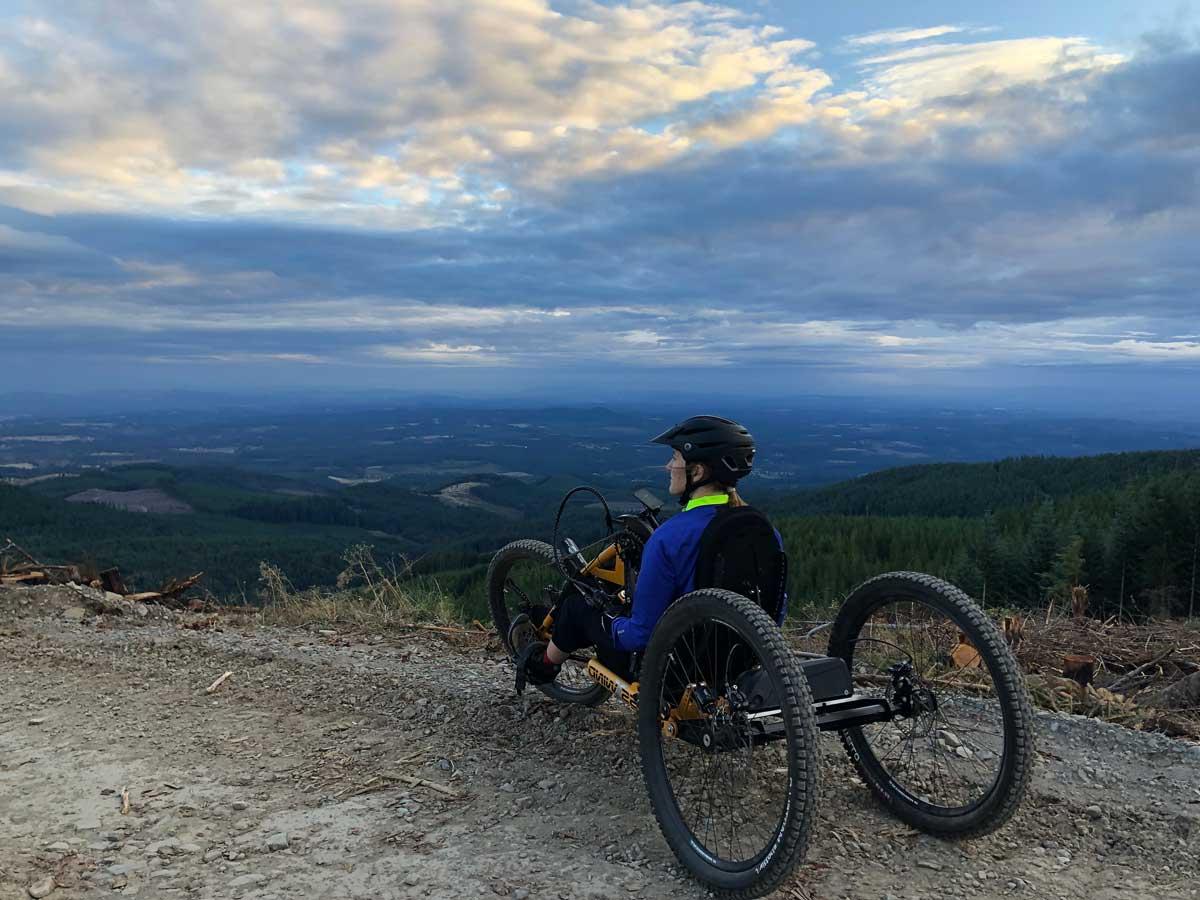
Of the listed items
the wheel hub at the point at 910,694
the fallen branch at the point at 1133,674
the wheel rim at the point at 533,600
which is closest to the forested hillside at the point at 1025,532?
the fallen branch at the point at 1133,674

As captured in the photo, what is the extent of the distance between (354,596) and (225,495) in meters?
146

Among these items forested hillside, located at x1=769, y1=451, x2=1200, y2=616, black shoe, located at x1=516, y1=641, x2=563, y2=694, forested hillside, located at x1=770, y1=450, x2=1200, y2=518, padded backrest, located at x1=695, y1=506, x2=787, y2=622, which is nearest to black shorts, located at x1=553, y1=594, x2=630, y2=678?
black shoe, located at x1=516, y1=641, x2=563, y2=694

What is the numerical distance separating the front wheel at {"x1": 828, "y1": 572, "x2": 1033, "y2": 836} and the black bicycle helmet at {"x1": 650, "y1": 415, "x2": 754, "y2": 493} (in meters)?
0.99

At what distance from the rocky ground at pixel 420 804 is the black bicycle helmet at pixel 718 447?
6.29 ft

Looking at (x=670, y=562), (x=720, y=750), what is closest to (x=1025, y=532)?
(x=670, y=562)

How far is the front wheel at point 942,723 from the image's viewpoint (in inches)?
133

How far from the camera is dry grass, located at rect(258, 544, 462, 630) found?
8.34 m

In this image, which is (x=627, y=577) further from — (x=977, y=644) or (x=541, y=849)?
(x=977, y=644)

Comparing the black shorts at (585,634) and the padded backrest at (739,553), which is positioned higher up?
the padded backrest at (739,553)

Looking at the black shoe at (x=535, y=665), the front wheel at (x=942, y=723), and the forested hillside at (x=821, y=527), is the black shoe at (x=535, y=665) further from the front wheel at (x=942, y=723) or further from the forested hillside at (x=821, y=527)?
the front wheel at (x=942, y=723)

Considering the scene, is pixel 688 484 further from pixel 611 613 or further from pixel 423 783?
pixel 423 783

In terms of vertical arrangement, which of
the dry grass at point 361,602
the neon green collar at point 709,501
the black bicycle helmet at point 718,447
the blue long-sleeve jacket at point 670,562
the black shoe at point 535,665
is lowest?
the dry grass at point 361,602

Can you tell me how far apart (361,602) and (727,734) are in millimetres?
→ 6588

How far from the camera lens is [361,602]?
900 cm
